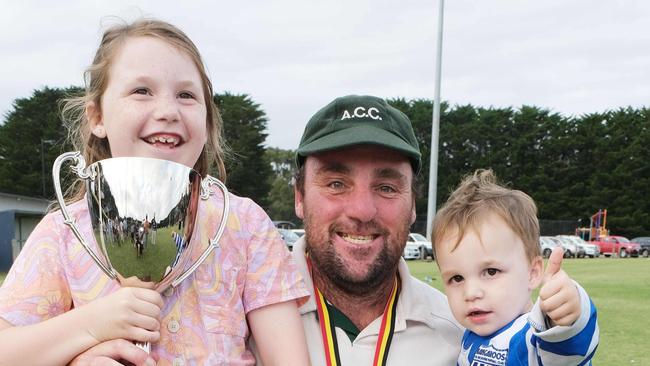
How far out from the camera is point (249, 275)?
1915 millimetres

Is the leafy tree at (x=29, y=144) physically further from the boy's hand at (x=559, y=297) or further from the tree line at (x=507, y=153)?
the boy's hand at (x=559, y=297)

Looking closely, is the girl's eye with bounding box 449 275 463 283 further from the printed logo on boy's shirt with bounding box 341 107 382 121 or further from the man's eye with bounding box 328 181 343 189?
the printed logo on boy's shirt with bounding box 341 107 382 121

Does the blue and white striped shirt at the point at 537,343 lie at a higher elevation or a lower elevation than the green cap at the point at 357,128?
lower

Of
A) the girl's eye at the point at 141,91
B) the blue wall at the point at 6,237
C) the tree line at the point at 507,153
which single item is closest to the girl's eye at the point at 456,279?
the girl's eye at the point at 141,91

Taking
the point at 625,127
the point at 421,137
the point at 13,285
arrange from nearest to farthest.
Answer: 1. the point at 13,285
2. the point at 625,127
3. the point at 421,137

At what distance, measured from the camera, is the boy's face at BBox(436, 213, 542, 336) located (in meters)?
2.28

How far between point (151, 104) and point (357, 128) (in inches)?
34.5

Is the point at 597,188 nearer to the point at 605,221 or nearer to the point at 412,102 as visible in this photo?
the point at 605,221

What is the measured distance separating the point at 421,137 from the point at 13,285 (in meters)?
59.1

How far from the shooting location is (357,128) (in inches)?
93.4

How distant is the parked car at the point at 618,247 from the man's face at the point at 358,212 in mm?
40019

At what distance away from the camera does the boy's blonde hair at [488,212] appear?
2334 millimetres

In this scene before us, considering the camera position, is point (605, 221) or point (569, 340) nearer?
Answer: point (569, 340)

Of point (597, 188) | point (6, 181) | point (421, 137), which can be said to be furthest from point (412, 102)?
point (6, 181)
